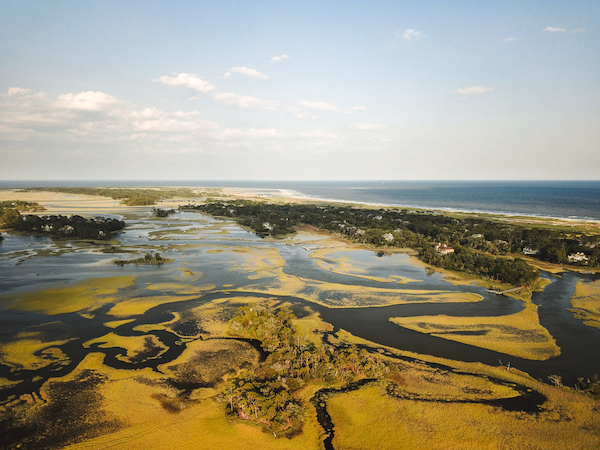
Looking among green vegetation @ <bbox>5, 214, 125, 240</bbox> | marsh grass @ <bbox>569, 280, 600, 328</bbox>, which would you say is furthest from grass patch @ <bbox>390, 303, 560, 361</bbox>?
green vegetation @ <bbox>5, 214, 125, 240</bbox>

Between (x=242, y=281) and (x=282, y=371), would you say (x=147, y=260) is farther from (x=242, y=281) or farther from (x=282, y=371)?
(x=282, y=371)

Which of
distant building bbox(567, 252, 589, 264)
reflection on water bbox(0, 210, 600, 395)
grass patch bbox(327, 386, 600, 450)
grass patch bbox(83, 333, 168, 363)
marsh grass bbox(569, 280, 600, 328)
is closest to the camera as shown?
grass patch bbox(327, 386, 600, 450)

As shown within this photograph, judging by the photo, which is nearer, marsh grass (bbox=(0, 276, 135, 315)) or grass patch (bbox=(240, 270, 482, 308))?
marsh grass (bbox=(0, 276, 135, 315))

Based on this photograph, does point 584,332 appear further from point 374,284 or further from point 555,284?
point 374,284

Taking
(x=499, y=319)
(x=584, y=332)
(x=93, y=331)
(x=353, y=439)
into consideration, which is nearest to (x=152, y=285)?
(x=93, y=331)

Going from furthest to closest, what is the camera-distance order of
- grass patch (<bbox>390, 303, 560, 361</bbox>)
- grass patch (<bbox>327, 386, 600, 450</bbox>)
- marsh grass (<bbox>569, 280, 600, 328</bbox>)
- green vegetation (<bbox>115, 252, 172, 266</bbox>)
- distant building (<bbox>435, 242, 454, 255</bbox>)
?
distant building (<bbox>435, 242, 454, 255</bbox>)
green vegetation (<bbox>115, 252, 172, 266</bbox>)
marsh grass (<bbox>569, 280, 600, 328</bbox>)
grass patch (<bbox>390, 303, 560, 361</bbox>)
grass patch (<bbox>327, 386, 600, 450</bbox>)

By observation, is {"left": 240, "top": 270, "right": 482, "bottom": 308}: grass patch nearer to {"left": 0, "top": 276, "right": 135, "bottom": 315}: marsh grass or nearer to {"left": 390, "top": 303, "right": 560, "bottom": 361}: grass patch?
{"left": 390, "top": 303, "right": 560, "bottom": 361}: grass patch
